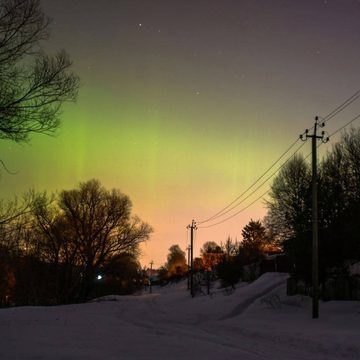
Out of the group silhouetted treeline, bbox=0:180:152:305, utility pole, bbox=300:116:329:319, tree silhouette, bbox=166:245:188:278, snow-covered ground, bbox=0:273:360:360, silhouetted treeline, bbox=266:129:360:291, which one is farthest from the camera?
tree silhouette, bbox=166:245:188:278

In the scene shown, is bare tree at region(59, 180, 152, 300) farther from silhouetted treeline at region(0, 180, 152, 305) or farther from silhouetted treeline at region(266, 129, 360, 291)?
silhouetted treeline at region(266, 129, 360, 291)

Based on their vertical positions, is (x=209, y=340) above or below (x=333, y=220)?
below

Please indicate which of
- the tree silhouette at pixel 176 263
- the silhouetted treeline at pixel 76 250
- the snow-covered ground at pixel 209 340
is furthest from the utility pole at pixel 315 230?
the tree silhouette at pixel 176 263

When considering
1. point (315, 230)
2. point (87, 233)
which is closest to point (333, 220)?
point (315, 230)

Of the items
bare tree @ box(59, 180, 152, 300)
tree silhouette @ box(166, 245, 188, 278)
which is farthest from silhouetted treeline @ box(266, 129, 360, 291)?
tree silhouette @ box(166, 245, 188, 278)

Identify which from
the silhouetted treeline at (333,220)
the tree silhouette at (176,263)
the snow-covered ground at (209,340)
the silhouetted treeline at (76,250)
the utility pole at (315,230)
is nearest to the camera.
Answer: the snow-covered ground at (209,340)

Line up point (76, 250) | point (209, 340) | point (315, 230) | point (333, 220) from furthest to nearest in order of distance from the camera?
1. point (76, 250)
2. point (333, 220)
3. point (315, 230)
4. point (209, 340)

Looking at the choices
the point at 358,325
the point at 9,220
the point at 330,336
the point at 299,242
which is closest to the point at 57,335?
the point at 9,220

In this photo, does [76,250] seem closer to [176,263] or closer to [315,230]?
[315,230]

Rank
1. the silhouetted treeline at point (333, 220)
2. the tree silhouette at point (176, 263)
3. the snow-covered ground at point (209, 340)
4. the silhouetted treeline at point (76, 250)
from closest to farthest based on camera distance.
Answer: the snow-covered ground at point (209, 340)
the silhouetted treeline at point (333, 220)
the silhouetted treeline at point (76, 250)
the tree silhouette at point (176, 263)

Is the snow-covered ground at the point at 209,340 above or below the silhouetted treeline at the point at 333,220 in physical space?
below

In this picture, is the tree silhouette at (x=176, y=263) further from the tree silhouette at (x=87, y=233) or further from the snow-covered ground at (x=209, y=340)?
the snow-covered ground at (x=209, y=340)

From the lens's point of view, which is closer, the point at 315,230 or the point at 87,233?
the point at 315,230

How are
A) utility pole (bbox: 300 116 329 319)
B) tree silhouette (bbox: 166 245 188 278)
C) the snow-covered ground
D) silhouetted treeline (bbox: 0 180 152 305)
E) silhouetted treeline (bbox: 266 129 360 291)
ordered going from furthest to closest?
tree silhouette (bbox: 166 245 188 278)
silhouetted treeline (bbox: 0 180 152 305)
silhouetted treeline (bbox: 266 129 360 291)
utility pole (bbox: 300 116 329 319)
the snow-covered ground
